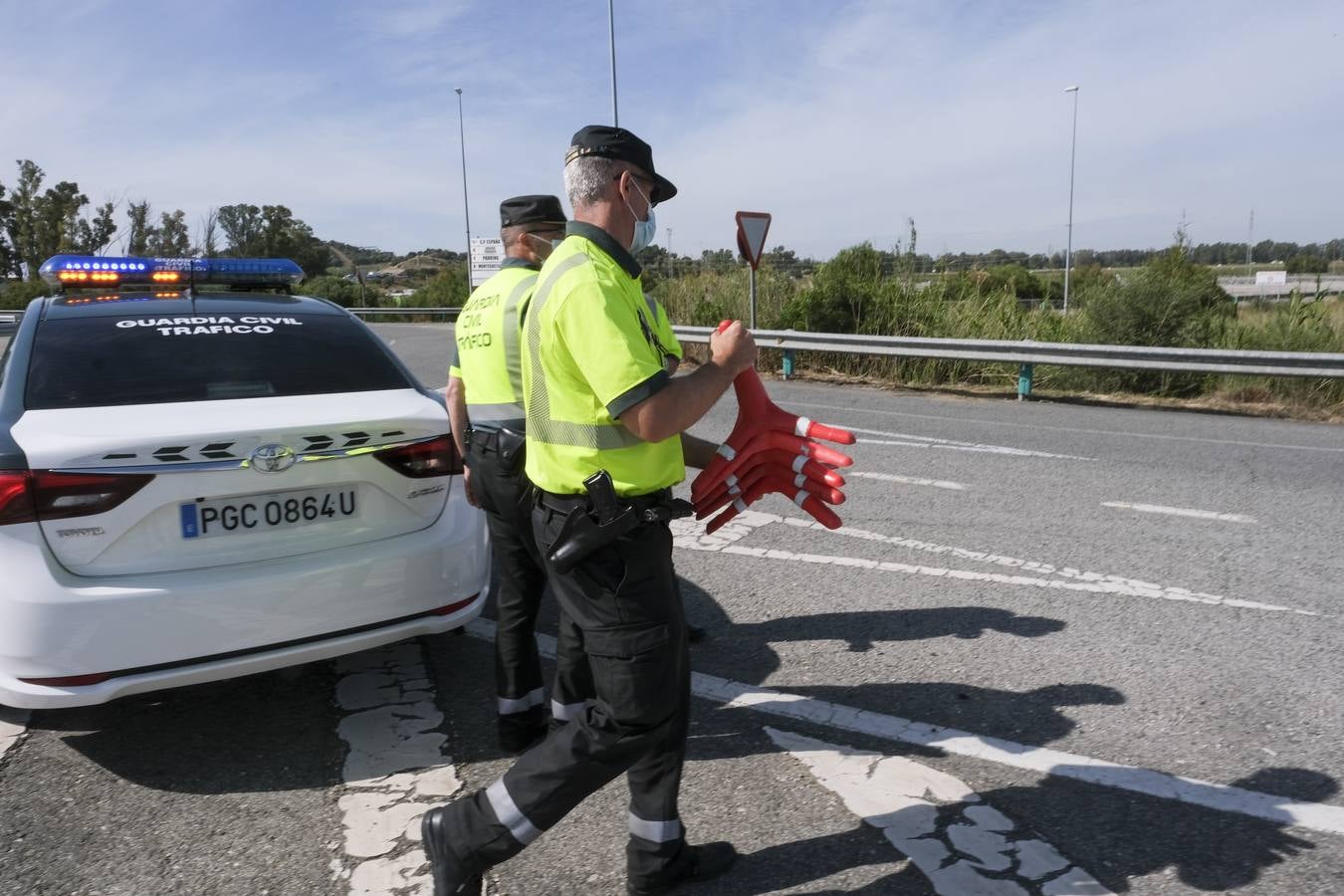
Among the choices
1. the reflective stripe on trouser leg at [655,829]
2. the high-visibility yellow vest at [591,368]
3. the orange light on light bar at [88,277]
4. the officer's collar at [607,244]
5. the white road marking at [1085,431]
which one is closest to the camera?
the high-visibility yellow vest at [591,368]

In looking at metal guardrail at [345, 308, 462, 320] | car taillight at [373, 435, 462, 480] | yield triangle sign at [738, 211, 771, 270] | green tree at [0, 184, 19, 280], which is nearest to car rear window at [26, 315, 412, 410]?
car taillight at [373, 435, 462, 480]

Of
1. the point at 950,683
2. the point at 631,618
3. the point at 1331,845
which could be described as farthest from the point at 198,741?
the point at 1331,845

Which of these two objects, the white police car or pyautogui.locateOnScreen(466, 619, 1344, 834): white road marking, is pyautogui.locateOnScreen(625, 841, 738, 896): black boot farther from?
the white police car

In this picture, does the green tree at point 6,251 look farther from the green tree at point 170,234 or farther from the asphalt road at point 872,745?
the asphalt road at point 872,745

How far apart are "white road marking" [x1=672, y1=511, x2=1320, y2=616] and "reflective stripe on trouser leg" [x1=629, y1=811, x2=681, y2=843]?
286cm

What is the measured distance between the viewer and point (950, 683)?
3711mm

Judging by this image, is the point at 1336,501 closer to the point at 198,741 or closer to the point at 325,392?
the point at 325,392

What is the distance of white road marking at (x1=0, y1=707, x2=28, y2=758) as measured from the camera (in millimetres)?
3391

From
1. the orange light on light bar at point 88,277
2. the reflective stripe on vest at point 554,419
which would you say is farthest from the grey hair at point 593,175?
the orange light on light bar at point 88,277

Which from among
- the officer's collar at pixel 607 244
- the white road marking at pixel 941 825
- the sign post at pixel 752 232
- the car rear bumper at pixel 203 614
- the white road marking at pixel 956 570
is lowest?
the white road marking at pixel 941 825

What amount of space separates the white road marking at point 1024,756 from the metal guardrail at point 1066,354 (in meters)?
8.00

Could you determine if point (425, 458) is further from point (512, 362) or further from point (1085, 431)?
point (1085, 431)

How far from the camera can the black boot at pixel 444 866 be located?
2.33 meters

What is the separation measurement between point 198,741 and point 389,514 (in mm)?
1025
